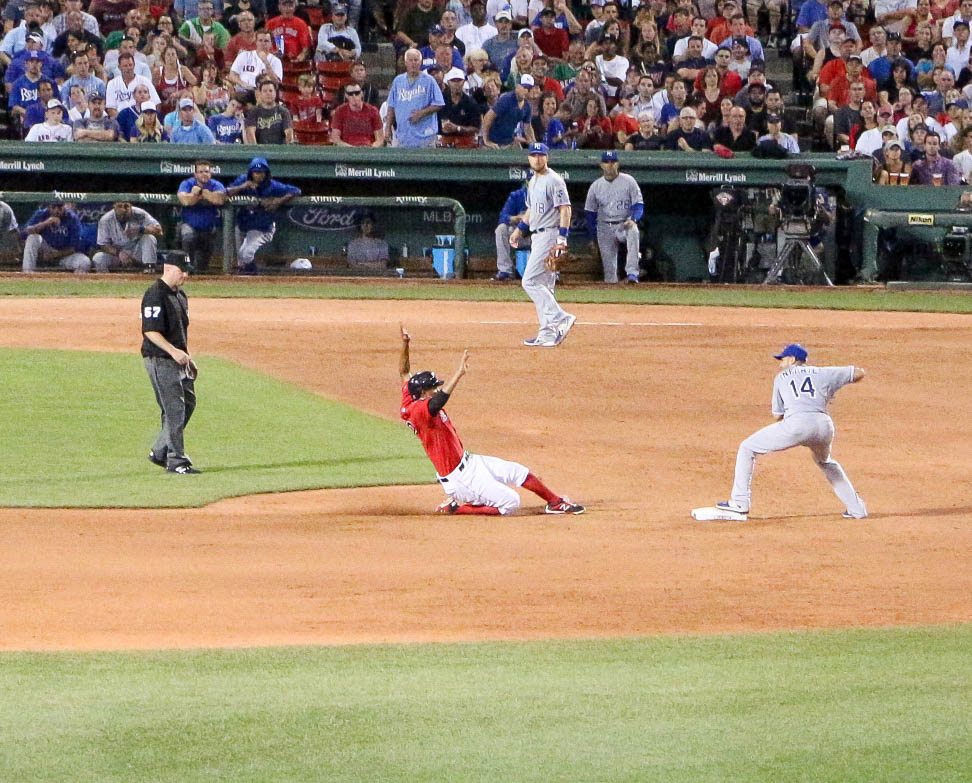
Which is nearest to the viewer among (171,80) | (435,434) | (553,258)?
(435,434)

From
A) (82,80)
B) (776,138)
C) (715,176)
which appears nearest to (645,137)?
(715,176)

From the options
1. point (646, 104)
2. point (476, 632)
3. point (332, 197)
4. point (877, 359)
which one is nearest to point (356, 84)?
point (332, 197)

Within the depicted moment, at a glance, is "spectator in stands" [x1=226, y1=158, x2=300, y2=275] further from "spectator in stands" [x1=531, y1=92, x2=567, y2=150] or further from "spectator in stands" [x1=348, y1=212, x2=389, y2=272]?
"spectator in stands" [x1=531, y1=92, x2=567, y2=150]

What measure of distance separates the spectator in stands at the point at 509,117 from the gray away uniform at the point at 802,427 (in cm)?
1350

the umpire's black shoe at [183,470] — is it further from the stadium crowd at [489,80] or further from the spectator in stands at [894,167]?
the spectator in stands at [894,167]

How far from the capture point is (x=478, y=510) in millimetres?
11578

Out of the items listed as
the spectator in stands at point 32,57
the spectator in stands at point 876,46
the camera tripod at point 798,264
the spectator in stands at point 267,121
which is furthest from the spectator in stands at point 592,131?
the spectator in stands at point 32,57

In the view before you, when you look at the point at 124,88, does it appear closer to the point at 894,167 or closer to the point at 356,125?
the point at 356,125

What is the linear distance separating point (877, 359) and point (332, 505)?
27.3 ft

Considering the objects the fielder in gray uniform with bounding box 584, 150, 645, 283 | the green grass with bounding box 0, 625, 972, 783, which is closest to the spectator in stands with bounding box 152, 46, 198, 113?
the fielder in gray uniform with bounding box 584, 150, 645, 283

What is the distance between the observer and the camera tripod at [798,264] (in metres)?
23.8

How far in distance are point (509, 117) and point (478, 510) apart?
44.5ft

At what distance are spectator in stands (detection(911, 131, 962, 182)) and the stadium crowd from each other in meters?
0.03

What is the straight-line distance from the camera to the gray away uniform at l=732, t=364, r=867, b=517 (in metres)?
11.0
